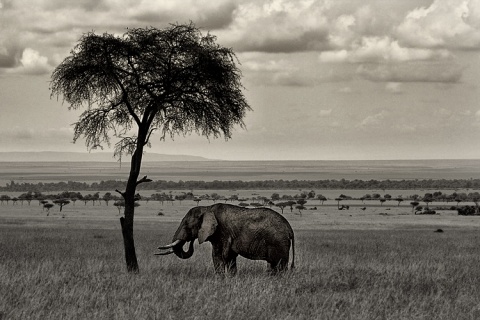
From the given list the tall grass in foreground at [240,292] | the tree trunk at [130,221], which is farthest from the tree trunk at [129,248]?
the tall grass in foreground at [240,292]

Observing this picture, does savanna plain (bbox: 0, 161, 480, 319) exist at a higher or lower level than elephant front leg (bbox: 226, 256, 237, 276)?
lower

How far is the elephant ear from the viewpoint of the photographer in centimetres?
1491

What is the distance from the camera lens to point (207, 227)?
49.2 feet

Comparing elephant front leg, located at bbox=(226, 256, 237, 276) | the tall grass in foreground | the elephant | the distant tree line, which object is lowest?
the distant tree line

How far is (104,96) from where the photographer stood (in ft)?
55.8

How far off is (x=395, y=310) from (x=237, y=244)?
450cm

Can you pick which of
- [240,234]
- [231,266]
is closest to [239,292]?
[240,234]

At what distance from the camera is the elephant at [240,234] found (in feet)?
48.6

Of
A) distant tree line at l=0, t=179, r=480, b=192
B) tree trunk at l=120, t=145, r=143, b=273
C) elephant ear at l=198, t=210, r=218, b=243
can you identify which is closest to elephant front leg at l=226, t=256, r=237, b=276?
elephant ear at l=198, t=210, r=218, b=243

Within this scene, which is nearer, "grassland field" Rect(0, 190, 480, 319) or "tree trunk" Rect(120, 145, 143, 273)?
"grassland field" Rect(0, 190, 480, 319)

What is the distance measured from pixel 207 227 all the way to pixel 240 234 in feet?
2.36

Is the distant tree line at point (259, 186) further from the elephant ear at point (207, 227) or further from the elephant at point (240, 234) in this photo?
the elephant ear at point (207, 227)

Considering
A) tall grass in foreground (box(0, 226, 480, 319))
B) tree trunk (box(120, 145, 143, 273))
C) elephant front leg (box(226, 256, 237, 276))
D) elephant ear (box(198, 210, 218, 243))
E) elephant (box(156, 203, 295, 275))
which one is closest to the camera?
tall grass in foreground (box(0, 226, 480, 319))

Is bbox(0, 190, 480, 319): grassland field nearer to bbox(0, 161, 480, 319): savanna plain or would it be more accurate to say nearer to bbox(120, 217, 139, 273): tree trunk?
bbox(0, 161, 480, 319): savanna plain
